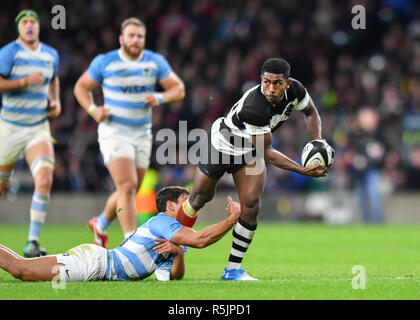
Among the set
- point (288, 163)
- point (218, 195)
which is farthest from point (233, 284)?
point (218, 195)

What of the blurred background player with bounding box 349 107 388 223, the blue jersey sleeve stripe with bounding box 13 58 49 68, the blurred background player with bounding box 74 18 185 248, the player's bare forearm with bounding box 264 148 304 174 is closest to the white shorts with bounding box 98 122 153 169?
the blurred background player with bounding box 74 18 185 248

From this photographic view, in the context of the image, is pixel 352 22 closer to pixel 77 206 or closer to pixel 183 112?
pixel 183 112

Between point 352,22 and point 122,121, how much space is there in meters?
13.4

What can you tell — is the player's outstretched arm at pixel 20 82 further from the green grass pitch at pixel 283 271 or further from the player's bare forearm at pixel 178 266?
the player's bare forearm at pixel 178 266

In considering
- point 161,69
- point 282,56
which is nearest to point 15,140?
point 161,69

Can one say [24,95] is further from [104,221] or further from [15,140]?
[104,221]

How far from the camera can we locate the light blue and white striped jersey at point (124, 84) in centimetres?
967

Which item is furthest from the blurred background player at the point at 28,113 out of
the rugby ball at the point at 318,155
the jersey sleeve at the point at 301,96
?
the rugby ball at the point at 318,155

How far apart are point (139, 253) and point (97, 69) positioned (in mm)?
3412

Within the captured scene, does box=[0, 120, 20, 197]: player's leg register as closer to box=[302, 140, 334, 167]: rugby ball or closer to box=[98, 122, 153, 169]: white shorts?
box=[98, 122, 153, 169]: white shorts

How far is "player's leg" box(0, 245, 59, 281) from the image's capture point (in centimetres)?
673

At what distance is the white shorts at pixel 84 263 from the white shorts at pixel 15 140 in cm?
339

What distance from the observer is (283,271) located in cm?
834

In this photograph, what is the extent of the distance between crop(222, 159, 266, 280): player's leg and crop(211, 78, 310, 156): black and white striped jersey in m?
0.25
